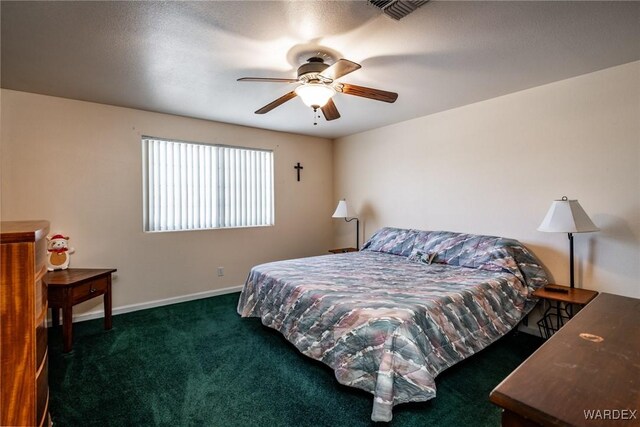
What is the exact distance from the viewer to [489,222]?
11.1 feet

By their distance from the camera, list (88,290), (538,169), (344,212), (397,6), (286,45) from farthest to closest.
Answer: (344,212) → (538,169) → (88,290) → (286,45) → (397,6)

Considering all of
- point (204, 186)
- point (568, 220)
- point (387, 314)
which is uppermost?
point (204, 186)

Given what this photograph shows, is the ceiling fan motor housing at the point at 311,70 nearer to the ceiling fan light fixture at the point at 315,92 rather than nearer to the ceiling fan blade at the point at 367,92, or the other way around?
the ceiling fan light fixture at the point at 315,92

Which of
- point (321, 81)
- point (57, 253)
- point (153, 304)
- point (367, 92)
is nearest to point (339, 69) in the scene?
point (321, 81)

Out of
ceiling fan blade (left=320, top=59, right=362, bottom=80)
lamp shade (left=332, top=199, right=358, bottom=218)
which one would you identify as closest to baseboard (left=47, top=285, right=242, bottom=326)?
lamp shade (left=332, top=199, right=358, bottom=218)

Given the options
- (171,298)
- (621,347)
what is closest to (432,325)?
(621,347)

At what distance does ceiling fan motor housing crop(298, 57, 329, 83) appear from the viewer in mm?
2191

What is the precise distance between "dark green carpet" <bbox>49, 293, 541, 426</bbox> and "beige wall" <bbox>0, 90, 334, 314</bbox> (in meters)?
0.85

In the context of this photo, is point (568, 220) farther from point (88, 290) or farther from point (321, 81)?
point (88, 290)

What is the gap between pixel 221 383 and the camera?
2.19 m

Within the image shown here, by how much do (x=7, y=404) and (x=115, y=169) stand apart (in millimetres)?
3137

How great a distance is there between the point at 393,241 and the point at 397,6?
2.81 meters

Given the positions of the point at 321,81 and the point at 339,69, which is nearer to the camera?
the point at 339,69

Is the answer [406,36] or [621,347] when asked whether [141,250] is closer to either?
[406,36]
